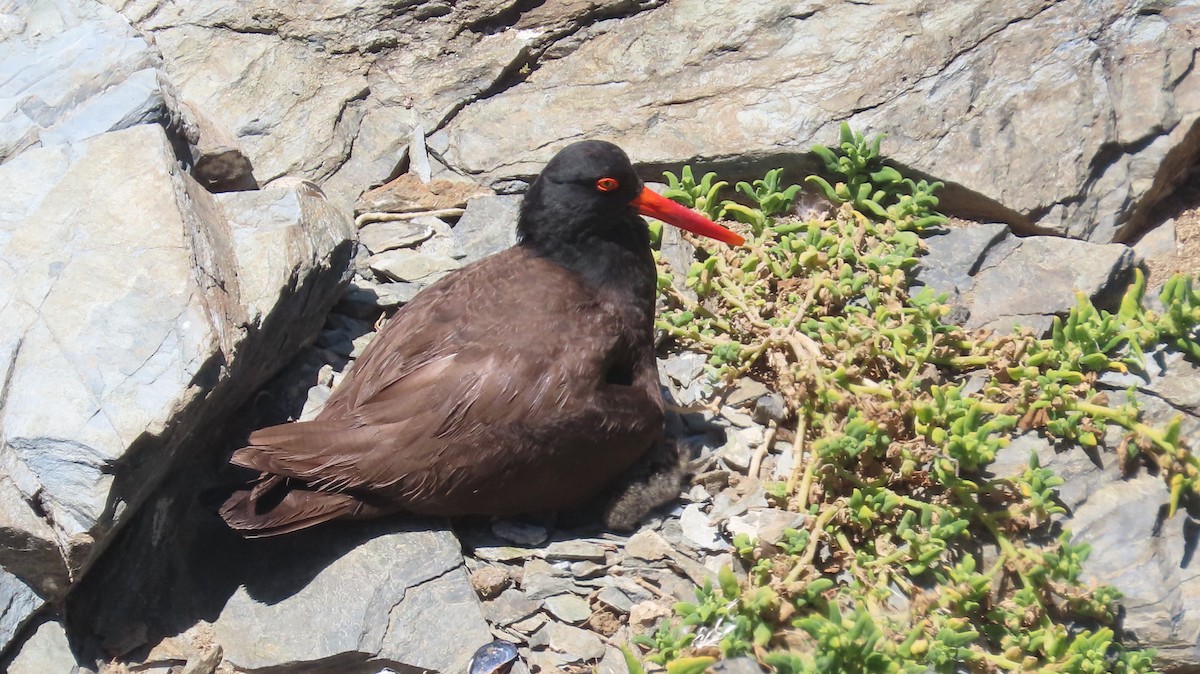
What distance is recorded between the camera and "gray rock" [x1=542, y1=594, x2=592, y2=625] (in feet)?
13.4

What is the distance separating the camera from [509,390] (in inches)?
163

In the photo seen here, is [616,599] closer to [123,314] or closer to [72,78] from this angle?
[123,314]

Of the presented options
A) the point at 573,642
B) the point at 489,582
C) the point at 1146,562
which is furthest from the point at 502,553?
the point at 1146,562

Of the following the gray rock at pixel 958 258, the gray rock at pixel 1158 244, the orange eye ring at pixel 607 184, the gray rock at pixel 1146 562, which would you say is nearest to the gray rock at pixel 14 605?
the orange eye ring at pixel 607 184

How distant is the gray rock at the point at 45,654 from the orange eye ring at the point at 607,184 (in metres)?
2.49

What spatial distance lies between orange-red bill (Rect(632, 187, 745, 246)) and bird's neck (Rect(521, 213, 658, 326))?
4.8 inches

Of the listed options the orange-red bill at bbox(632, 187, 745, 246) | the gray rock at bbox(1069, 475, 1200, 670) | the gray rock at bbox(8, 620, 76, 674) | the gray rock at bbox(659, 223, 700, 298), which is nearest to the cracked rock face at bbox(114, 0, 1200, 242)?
the gray rock at bbox(659, 223, 700, 298)

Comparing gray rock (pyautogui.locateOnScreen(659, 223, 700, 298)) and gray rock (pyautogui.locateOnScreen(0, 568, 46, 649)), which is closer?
gray rock (pyautogui.locateOnScreen(0, 568, 46, 649))

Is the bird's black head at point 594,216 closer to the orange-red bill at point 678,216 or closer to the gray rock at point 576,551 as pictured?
the orange-red bill at point 678,216

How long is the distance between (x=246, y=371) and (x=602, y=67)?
2.83 metres

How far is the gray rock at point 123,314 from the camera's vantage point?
363 cm

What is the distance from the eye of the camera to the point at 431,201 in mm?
5855

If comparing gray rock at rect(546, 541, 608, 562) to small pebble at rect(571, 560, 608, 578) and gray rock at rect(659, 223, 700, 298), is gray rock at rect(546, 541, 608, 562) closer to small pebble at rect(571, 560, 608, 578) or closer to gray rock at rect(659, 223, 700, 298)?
small pebble at rect(571, 560, 608, 578)

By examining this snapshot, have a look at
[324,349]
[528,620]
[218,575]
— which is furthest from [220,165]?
[528,620]
